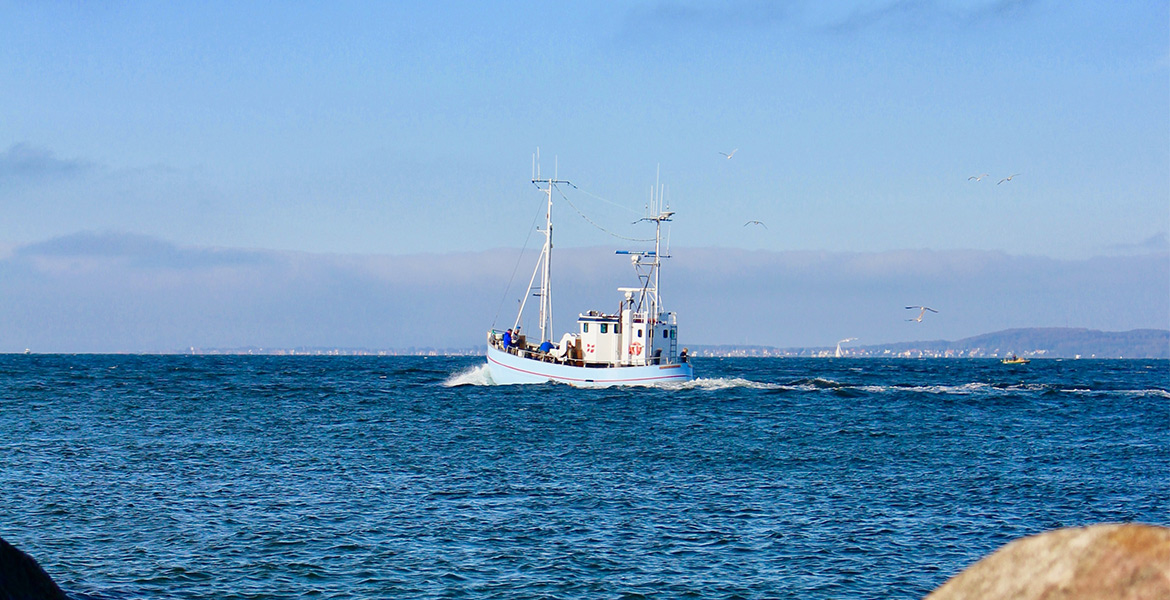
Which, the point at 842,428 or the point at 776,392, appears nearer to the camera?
the point at 842,428

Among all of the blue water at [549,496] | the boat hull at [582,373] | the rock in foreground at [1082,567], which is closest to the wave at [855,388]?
the boat hull at [582,373]

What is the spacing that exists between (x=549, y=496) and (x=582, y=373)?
42.1 metres

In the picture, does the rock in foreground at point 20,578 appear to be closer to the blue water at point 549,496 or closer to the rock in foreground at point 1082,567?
the blue water at point 549,496

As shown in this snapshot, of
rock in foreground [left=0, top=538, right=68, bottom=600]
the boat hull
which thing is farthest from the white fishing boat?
rock in foreground [left=0, top=538, right=68, bottom=600]

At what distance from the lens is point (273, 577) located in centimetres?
1661

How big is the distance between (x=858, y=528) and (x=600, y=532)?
18.6 ft

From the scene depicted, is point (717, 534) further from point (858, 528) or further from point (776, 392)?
point (776, 392)

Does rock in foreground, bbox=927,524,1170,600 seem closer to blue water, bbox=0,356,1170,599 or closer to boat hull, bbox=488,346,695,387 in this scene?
blue water, bbox=0,356,1170,599

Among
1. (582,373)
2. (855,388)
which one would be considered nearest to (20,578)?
(582,373)

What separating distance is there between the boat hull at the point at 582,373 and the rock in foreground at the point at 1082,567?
60.0 metres

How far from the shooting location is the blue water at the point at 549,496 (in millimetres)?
16984

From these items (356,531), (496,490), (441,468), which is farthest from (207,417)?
(356,531)

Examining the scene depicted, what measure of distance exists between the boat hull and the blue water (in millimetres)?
12390

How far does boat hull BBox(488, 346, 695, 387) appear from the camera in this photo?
65.7 metres
